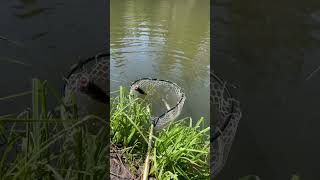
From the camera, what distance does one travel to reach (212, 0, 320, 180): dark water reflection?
2.68 metres

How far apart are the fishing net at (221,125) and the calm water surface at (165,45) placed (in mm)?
488

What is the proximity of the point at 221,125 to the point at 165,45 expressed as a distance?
2284 mm

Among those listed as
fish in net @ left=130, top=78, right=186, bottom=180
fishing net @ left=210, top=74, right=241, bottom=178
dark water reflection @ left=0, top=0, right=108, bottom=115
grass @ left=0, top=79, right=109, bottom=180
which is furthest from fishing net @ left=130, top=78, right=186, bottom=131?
grass @ left=0, top=79, right=109, bottom=180

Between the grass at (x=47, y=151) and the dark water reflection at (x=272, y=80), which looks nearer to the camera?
the grass at (x=47, y=151)

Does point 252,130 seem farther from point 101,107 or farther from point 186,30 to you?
point 186,30

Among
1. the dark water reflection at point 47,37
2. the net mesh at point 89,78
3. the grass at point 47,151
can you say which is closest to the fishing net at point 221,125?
the net mesh at point 89,78

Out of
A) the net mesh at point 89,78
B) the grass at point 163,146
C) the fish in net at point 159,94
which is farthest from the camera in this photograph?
the fish in net at point 159,94

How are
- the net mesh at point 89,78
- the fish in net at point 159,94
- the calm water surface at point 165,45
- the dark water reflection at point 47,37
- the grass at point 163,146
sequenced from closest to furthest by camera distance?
1. the net mesh at point 89,78
2. the grass at point 163,146
3. the fish in net at point 159,94
4. the dark water reflection at point 47,37
5. the calm water surface at point 165,45

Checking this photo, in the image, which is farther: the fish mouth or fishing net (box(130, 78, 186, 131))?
fishing net (box(130, 78, 186, 131))

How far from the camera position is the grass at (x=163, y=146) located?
74.5 inches

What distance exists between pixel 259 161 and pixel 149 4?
3.14 meters

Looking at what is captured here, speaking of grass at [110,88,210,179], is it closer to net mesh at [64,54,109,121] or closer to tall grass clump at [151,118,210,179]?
tall grass clump at [151,118,210,179]

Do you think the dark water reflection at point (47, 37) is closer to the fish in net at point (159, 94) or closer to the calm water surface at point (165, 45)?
the calm water surface at point (165, 45)

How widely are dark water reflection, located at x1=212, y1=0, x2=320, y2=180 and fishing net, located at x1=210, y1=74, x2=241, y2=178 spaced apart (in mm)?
340
